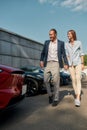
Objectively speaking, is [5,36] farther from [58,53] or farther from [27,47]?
[58,53]

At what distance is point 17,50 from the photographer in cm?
3067

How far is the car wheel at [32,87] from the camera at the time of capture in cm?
1019

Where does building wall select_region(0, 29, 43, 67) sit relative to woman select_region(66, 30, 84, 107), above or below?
above

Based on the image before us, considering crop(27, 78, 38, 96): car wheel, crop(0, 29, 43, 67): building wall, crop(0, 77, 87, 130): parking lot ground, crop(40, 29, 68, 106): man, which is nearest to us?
crop(0, 77, 87, 130): parking lot ground

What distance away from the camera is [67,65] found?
25.1 feet

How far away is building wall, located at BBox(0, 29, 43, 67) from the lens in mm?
26430

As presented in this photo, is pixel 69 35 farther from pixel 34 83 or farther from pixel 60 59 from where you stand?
pixel 34 83

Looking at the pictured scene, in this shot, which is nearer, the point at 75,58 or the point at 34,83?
the point at 75,58

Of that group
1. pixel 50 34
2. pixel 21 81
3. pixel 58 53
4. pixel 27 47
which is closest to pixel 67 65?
pixel 58 53

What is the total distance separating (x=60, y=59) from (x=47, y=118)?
214cm

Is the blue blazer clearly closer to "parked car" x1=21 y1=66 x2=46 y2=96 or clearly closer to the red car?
the red car

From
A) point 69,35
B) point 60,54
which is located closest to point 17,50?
point 69,35

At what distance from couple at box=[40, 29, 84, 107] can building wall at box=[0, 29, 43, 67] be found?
57.5 feet

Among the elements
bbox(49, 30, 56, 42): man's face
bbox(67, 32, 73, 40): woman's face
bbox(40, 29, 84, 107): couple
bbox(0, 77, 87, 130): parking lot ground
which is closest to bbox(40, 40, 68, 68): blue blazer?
bbox(40, 29, 84, 107): couple
